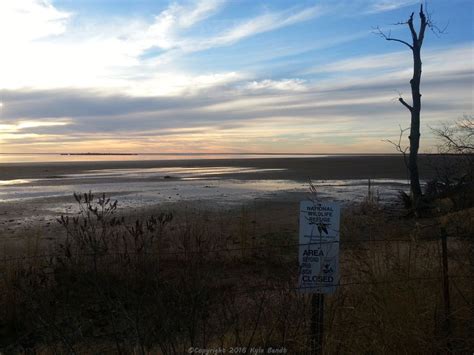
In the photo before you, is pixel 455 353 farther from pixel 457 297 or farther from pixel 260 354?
pixel 260 354

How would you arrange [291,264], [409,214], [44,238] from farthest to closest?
[409,214] → [44,238] → [291,264]

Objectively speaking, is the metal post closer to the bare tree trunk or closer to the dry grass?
the dry grass

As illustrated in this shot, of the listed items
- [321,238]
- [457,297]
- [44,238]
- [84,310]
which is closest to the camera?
[321,238]

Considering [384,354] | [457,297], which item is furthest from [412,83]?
[384,354]

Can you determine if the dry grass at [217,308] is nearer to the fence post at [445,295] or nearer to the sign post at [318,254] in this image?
the fence post at [445,295]

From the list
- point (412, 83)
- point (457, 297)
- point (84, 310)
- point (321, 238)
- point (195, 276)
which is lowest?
point (84, 310)

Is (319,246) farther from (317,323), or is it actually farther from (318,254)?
(317,323)

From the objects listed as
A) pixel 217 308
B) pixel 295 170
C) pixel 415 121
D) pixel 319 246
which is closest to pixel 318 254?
pixel 319 246

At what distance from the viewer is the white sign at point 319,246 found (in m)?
3.82

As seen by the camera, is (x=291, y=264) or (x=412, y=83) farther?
(x=412, y=83)

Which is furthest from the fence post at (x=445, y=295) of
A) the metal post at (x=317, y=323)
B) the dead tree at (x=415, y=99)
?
the dead tree at (x=415, y=99)

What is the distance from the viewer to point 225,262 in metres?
8.49

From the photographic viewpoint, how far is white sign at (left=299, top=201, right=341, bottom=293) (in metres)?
3.82

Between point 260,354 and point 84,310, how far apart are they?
347cm
